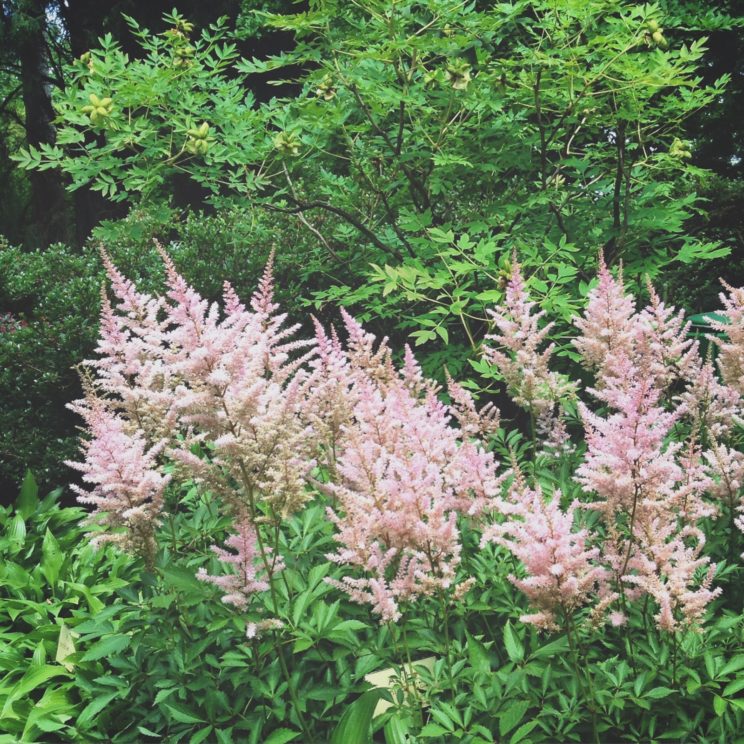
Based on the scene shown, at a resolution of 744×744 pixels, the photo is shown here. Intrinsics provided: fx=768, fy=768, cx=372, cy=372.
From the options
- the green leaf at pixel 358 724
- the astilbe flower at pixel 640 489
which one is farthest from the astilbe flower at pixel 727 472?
the green leaf at pixel 358 724

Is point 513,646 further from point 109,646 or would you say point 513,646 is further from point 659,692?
point 109,646

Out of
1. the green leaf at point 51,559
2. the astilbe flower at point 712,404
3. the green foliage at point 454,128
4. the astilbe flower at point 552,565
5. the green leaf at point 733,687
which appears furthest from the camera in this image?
the green foliage at point 454,128

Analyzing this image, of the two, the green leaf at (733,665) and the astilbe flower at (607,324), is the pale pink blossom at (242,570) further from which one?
the astilbe flower at (607,324)

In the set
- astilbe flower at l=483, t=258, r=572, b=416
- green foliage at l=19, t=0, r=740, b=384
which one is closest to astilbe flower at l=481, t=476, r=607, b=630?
astilbe flower at l=483, t=258, r=572, b=416

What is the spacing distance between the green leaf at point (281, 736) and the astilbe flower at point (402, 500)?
1.73 ft

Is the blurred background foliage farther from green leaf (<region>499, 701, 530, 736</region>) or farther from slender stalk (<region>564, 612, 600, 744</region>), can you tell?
green leaf (<region>499, 701, 530, 736</region>)

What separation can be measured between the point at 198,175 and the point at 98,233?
2.84 ft

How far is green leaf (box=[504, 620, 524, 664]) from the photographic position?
264cm

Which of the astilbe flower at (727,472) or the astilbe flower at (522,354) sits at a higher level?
the astilbe flower at (522,354)

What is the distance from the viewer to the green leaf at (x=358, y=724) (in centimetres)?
243

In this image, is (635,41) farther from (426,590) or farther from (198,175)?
(426,590)

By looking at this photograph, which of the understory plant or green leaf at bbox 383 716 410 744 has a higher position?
the understory plant

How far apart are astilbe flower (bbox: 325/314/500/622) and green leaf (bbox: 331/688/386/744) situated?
0.28 meters

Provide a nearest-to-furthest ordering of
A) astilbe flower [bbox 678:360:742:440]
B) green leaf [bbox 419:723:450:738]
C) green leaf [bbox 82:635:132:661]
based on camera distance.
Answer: green leaf [bbox 419:723:450:738] < green leaf [bbox 82:635:132:661] < astilbe flower [bbox 678:360:742:440]
